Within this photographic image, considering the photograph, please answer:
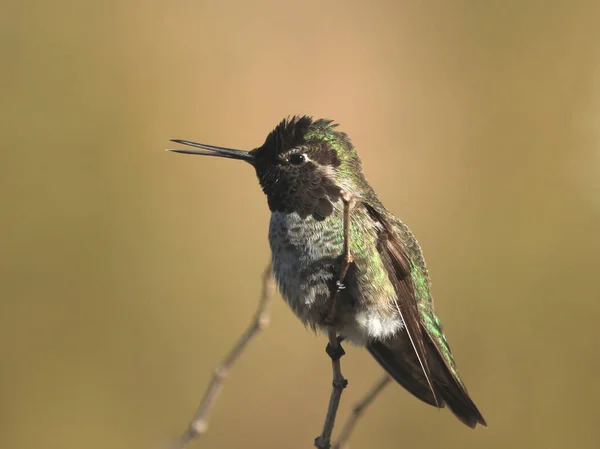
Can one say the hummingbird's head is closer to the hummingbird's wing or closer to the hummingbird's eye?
the hummingbird's eye

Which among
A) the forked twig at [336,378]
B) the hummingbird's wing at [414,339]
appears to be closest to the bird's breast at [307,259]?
the hummingbird's wing at [414,339]

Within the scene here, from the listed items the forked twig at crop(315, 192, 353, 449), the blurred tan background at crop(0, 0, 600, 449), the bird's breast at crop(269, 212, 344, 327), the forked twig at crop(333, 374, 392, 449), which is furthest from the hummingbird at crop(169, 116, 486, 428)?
the blurred tan background at crop(0, 0, 600, 449)

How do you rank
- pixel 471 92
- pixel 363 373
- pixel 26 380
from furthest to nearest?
pixel 471 92
pixel 363 373
pixel 26 380

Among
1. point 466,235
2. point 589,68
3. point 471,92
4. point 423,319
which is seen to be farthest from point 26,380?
point 589,68

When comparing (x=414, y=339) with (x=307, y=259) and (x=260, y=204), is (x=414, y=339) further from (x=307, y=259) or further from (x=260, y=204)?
(x=260, y=204)

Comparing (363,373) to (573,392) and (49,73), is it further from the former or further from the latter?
(49,73)

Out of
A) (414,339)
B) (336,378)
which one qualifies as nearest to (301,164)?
(414,339)
